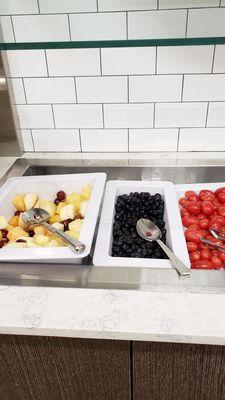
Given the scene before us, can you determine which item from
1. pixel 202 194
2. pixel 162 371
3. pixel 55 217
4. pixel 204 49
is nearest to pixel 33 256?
pixel 55 217

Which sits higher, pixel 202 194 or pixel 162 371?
pixel 202 194

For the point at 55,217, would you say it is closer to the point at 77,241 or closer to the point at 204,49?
the point at 77,241

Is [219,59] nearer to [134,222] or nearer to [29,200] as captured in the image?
[134,222]

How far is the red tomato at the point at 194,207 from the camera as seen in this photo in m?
0.82

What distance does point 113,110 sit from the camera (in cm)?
99

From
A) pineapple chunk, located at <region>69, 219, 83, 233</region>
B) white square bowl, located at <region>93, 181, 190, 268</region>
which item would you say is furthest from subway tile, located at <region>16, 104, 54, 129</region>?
pineapple chunk, located at <region>69, 219, 83, 233</region>

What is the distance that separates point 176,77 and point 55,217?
22.0 inches

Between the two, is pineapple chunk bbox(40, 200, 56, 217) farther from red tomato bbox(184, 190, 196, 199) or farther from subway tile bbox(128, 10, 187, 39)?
subway tile bbox(128, 10, 187, 39)

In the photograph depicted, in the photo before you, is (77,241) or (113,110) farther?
(113,110)

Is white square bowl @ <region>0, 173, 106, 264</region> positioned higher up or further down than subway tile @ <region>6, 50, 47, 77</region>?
further down

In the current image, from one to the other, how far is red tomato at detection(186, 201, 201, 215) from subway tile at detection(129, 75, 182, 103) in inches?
13.9

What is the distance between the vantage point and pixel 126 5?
0.84m

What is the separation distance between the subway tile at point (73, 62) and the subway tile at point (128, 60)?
0.03m

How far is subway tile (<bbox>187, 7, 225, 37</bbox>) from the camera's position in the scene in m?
0.82
